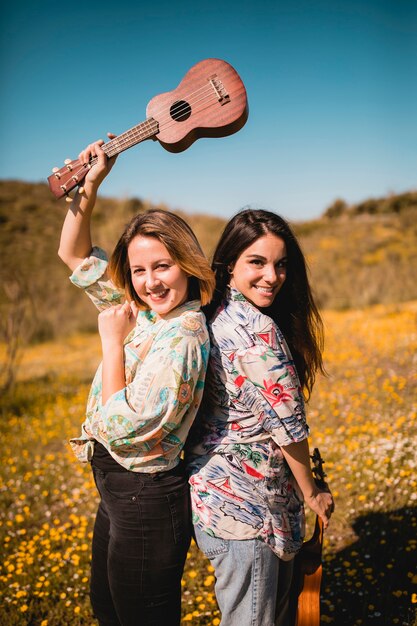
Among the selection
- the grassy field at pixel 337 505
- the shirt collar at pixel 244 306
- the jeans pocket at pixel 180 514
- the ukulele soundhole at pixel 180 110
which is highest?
the ukulele soundhole at pixel 180 110

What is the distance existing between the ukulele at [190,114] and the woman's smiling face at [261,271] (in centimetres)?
49

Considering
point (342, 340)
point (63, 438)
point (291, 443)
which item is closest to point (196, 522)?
point (291, 443)

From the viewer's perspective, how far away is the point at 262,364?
1.66 meters

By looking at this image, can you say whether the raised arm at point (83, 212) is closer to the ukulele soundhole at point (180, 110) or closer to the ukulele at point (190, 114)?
the ukulele at point (190, 114)

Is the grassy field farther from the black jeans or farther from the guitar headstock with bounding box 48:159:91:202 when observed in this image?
the guitar headstock with bounding box 48:159:91:202

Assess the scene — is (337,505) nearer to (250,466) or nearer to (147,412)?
(250,466)

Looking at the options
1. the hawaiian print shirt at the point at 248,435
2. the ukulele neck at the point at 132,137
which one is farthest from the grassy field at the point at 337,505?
the ukulele neck at the point at 132,137

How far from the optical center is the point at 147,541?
176cm

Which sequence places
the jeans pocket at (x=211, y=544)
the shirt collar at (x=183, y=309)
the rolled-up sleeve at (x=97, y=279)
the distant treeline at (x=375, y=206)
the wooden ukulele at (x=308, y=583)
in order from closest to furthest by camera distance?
the jeans pocket at (x=211, y=544)
the shirt collar at (x=183, y=309)
the wooden ukulele at (x=308, y=583)
the rolled-up sleeve at (x=97, y=279)
the distant treeline at (x=375, y=206)

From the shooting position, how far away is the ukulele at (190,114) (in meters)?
1.95

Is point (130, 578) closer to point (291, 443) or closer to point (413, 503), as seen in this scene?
point (291, 443)

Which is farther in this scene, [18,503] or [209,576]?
[18,503]

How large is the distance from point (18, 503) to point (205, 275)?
3912 mm

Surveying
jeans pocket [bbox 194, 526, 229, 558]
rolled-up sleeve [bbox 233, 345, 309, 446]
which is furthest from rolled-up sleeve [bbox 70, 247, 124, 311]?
jeans pocket [bbox 194, 526, 229, 558]
